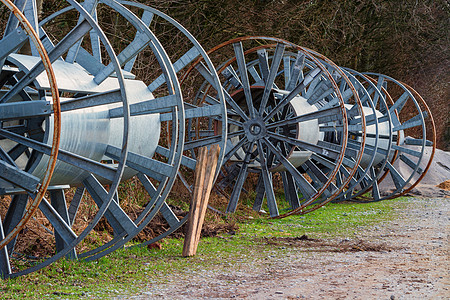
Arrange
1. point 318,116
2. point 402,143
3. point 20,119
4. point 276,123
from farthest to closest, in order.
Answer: point 402,143, point 276,123, point 318,116, point 20,119

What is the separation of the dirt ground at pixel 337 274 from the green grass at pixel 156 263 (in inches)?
8.4

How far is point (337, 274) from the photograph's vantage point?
631 centimetres

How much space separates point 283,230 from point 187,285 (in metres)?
4.05

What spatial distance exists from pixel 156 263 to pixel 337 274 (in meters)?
1.83

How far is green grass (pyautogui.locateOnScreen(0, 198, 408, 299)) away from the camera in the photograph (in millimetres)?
5375

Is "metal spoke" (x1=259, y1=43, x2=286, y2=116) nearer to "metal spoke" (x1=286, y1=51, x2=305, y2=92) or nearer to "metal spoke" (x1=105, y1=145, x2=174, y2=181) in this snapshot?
"metal spoke" (x1=286, y1=51, x2=305, y2=92)

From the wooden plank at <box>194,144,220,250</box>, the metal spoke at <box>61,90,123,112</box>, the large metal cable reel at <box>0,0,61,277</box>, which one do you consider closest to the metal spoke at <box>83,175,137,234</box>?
the large metal cable reel at <box>0,0,61,277</box>

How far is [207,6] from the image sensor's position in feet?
41.4

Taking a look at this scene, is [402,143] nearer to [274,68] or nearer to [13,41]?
[274,68]

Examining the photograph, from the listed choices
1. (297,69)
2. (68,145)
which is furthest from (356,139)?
(68,145)

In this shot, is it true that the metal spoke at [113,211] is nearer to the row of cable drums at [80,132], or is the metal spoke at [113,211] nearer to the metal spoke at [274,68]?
the row of cable drums at [80,132]

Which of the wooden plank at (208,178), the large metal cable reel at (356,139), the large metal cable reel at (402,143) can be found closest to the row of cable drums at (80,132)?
the wooden plank at (208,178)

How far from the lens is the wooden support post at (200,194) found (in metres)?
7.23

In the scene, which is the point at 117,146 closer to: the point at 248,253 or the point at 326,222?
the point at 248,253
